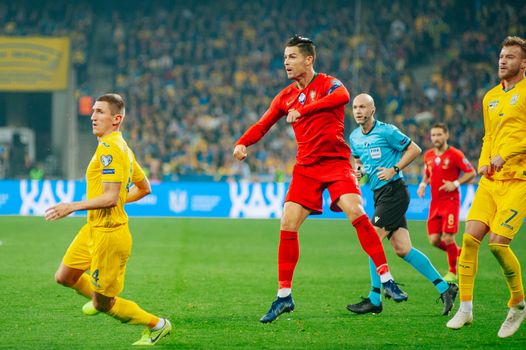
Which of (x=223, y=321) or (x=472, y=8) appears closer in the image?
(x=223, y=321)

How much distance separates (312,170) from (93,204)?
2.38 metres

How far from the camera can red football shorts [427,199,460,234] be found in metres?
11.0

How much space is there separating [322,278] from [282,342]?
4335 millimetres

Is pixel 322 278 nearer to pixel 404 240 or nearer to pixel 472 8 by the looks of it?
pixel 404 240

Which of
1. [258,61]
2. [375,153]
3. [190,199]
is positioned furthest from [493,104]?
[258,61]

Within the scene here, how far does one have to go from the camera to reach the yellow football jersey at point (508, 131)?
6.61 metres

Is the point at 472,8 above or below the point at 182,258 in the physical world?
above

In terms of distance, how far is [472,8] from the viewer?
31.2 meters

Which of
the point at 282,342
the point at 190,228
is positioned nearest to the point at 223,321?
the point at 282,342

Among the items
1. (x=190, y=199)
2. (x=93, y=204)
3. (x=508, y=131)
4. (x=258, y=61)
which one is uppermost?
(x=258, y=61)

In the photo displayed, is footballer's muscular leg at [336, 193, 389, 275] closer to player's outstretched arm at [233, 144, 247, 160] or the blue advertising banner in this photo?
player's outstretched arm at [233, 144, 247, 160]

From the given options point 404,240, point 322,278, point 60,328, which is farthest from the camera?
point 322,278

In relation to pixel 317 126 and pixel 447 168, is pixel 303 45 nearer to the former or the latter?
pixel 317 126

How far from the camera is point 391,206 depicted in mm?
8523
